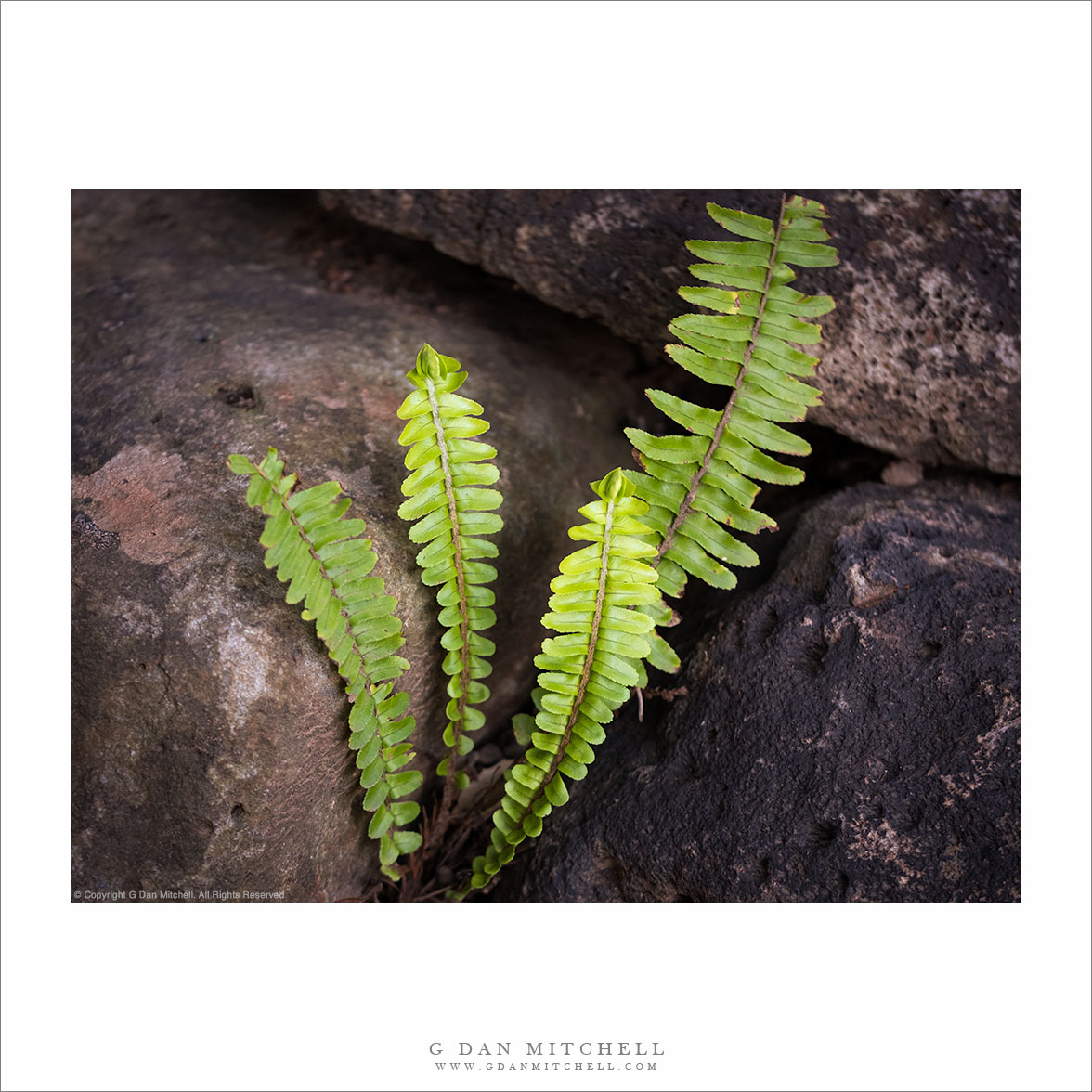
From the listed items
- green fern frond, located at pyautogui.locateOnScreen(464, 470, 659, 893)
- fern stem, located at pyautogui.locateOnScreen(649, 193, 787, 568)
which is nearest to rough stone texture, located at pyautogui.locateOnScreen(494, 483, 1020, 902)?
green fern frond, located at pyautogui.locateOnScreen(464, 470, 659, 893)

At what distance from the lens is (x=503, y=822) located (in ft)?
7.45

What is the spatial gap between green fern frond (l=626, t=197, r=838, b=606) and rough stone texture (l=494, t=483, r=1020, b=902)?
1.11 ft

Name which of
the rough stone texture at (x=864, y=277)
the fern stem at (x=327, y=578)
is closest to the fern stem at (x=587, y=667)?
the fern stem at (x=327, y=578)

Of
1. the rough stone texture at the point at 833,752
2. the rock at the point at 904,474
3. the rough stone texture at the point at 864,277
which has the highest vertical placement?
the rough stone texture at the point at 864,277

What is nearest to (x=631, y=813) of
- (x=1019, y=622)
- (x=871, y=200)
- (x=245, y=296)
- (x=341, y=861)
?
(x=341, y=861)

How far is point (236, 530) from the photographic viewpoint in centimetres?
211

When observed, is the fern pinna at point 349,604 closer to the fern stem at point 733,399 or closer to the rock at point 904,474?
the fern stem at point 733,399

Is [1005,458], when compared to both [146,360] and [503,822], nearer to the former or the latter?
[503,822]

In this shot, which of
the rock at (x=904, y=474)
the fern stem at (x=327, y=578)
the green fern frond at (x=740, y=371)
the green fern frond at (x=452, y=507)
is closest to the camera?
the fern stem at (x=327, y=578)

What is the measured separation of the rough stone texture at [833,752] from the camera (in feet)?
6.63

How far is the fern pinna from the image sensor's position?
1857mm

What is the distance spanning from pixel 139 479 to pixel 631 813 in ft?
5.23

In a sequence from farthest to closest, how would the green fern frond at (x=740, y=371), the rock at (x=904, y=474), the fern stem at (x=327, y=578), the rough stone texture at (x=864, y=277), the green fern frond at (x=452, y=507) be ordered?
1. the rock at (x=904, y=474)
2. the rough stone texture at (x=864, y=277)
3. the green fern frond at (x=740, y=371)
4. the green fern frond at (x=452, y=507)
5. the fern stem at (x=327, y=578)

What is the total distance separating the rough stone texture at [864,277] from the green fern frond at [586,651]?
975 millimetres
